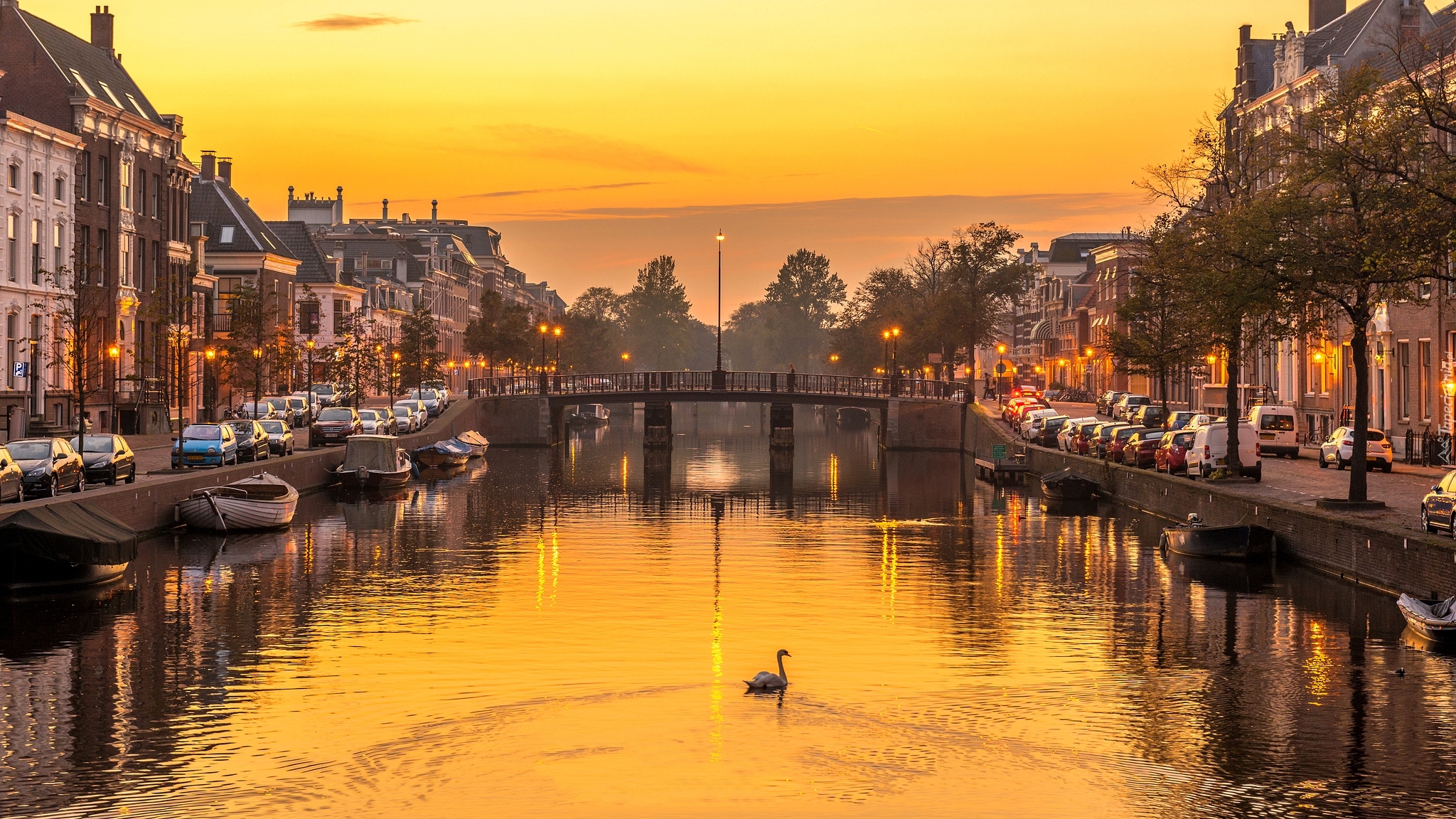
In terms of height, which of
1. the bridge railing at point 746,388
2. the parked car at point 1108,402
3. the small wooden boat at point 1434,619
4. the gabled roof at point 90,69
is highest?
the gabled roof at point 90,69

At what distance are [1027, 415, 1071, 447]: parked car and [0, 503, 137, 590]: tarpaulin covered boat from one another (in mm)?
60349

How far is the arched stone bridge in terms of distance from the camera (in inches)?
4683

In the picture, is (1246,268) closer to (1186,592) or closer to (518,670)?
(1186,592)

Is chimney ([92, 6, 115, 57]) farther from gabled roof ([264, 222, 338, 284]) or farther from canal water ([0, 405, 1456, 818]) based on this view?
canal water ([0, 405, 1456, 818])

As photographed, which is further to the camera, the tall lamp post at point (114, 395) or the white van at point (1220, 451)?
the tall lamp post at point (114, 395)

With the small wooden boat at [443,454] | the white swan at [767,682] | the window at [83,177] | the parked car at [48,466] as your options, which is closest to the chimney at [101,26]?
the window at [83,177]

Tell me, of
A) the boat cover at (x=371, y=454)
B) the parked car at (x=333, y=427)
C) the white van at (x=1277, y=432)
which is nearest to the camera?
the white van at (x=1277, y=432)

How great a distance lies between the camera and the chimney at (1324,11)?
98.8m

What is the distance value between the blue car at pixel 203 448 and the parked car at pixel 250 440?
9.22 ft

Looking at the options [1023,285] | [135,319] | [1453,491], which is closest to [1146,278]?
[1453,491]

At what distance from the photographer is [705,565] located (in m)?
49.1

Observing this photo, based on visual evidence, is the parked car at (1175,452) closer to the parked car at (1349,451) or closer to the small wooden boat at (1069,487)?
the small wooden boat at (1069,487)

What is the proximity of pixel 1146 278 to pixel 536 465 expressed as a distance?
42.4 metres

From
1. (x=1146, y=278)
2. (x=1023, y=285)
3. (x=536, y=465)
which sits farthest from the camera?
(x=1023, y=285)
